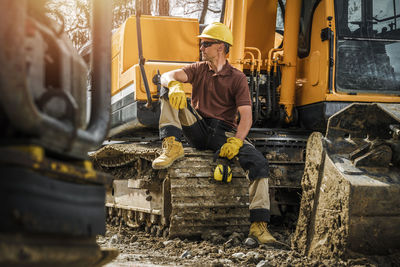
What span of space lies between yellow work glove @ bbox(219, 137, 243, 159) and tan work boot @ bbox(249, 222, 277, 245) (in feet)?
1.94

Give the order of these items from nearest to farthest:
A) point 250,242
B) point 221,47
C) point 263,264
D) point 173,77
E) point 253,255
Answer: point 263,264 → point 253,255 → point 250,242 → point 173,77 → point 221,47

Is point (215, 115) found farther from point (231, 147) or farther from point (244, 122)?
point (231, 147)

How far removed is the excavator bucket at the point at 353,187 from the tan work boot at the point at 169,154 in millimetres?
1200

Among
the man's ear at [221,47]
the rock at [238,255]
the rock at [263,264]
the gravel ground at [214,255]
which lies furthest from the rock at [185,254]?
the man's ear at [221,47]

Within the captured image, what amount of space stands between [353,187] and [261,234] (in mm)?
1384

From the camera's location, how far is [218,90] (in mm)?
4754

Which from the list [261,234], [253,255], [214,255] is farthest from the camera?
[261,234]

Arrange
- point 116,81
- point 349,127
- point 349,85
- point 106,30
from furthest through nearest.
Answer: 1. point 116,81
2. point 349,85
3. point 349,127
4. point 106,30

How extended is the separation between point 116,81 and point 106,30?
460 centimetres

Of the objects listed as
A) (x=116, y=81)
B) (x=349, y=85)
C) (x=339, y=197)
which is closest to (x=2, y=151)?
(x=339, y=197)

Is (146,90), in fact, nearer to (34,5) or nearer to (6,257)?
(34,5)

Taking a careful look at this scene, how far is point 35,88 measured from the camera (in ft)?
4.33

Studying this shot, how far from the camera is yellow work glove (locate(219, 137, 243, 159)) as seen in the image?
175 inches

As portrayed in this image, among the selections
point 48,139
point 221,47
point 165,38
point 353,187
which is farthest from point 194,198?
point 48,139
